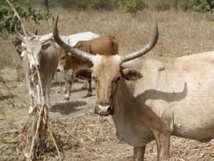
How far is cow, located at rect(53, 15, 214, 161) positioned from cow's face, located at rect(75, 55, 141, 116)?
0.51ft

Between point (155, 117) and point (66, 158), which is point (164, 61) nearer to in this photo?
point (155, 117)

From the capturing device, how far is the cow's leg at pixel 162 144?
6.58 metres

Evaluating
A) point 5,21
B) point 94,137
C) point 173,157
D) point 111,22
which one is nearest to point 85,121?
point 94,137

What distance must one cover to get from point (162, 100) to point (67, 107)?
22.4 ft

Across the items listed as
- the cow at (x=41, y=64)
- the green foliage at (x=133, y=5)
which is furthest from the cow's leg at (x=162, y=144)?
the green foliage at (x=133, y=5)

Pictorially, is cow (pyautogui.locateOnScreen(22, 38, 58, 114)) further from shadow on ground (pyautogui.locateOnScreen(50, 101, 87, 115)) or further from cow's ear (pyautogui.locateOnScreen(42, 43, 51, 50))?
shadow on ground (pyautogui.locateOnScreen(50, 101, 87, 115))

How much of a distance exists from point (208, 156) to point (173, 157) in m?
0.52

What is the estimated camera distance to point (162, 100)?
21.6ft

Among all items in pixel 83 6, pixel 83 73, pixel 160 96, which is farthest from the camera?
pixel 83 6

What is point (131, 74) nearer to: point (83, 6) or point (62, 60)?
point (62, 60)

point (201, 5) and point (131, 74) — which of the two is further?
point (201, 5)

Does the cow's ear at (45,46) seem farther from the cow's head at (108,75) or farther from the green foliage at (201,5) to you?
the green foliage at (201,5)

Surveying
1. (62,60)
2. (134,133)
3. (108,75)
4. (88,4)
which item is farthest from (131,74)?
(88,4)

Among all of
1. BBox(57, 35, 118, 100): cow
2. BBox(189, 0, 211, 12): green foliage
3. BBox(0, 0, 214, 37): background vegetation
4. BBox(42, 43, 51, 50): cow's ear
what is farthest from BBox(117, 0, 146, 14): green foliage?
BBox(42, 43, 51, 50): cow's ear
